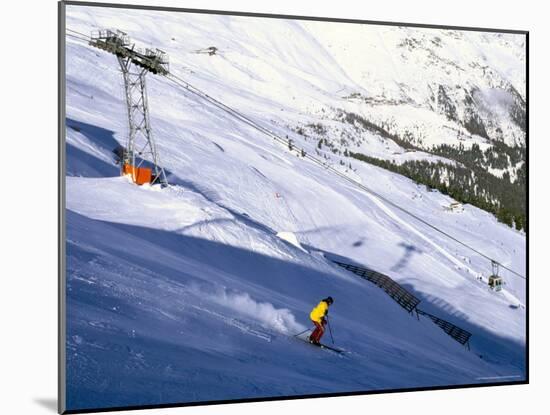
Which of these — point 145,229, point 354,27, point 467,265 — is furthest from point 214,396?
point 354,27

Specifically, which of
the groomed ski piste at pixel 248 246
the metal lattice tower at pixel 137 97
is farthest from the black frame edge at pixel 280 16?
the metal lattice tower at pixel 137 97

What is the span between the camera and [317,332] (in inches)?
348

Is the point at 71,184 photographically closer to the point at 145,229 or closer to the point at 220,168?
the point at 145,229

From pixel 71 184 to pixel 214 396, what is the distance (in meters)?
2.05

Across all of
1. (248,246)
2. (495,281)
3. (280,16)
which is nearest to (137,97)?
(280,16)

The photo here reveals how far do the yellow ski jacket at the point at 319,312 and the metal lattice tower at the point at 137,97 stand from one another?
1.68 meters

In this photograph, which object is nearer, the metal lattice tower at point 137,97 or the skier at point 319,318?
the metal lattice tower at point 137,97

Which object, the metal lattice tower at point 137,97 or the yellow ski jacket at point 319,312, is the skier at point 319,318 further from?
the metal lattice tower at point 137,97

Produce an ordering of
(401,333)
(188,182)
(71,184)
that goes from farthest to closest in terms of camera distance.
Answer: (401,333) → (188,182) → (71,184)

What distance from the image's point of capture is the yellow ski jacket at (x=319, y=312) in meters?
8.88

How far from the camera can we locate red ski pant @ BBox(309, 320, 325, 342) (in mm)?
8820

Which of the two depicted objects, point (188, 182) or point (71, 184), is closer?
point (71, 184)

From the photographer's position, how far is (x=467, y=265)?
9781 mm

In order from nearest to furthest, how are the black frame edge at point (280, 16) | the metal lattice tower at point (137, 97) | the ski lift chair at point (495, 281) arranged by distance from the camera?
the black frame edge at point (280, 16) < the metal lattice tower at point (137, 97) < the ski lift chair at point (495, 281)
